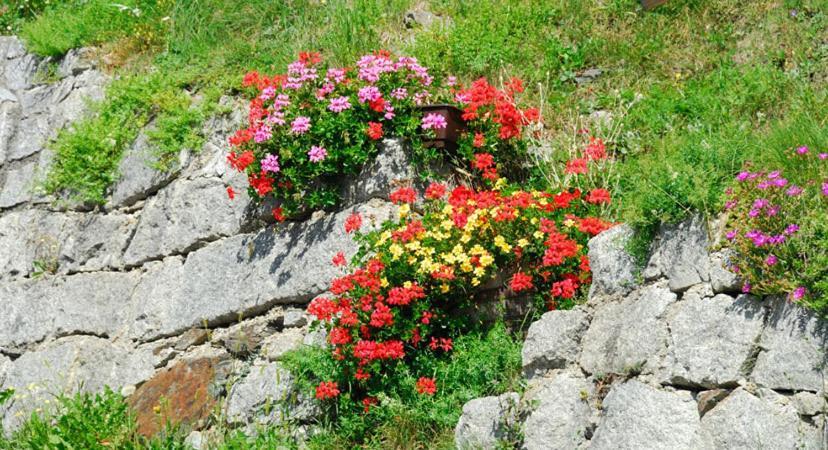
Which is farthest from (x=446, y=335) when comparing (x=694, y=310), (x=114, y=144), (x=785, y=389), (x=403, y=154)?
(x=114, y=144)

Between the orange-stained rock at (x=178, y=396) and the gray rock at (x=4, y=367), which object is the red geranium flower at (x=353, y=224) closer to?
the orange-stained rock at (x=178, y=396)

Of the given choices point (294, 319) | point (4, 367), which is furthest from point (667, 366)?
point (4, 367)

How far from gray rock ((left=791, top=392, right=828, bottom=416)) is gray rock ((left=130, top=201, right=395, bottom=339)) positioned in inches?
111

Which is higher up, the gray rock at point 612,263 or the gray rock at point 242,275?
the gray rock at point 612,263

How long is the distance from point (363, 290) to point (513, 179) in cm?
141

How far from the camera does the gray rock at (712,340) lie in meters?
3.86

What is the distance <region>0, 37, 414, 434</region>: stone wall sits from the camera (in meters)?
6.07

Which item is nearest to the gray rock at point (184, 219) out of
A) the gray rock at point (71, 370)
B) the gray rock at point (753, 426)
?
the gray rock at point (71, 370)

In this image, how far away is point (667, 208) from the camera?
14.4ft

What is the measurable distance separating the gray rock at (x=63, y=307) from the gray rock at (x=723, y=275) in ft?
14.8

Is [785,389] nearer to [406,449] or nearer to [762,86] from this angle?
[406,449]

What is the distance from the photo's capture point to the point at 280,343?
6.05m

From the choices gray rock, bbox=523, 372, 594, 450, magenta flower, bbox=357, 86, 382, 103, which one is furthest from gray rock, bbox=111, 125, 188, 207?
gray rock, bbox=523, 372, 594, 450

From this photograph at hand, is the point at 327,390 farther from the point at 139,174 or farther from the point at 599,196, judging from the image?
the point at 139,174
